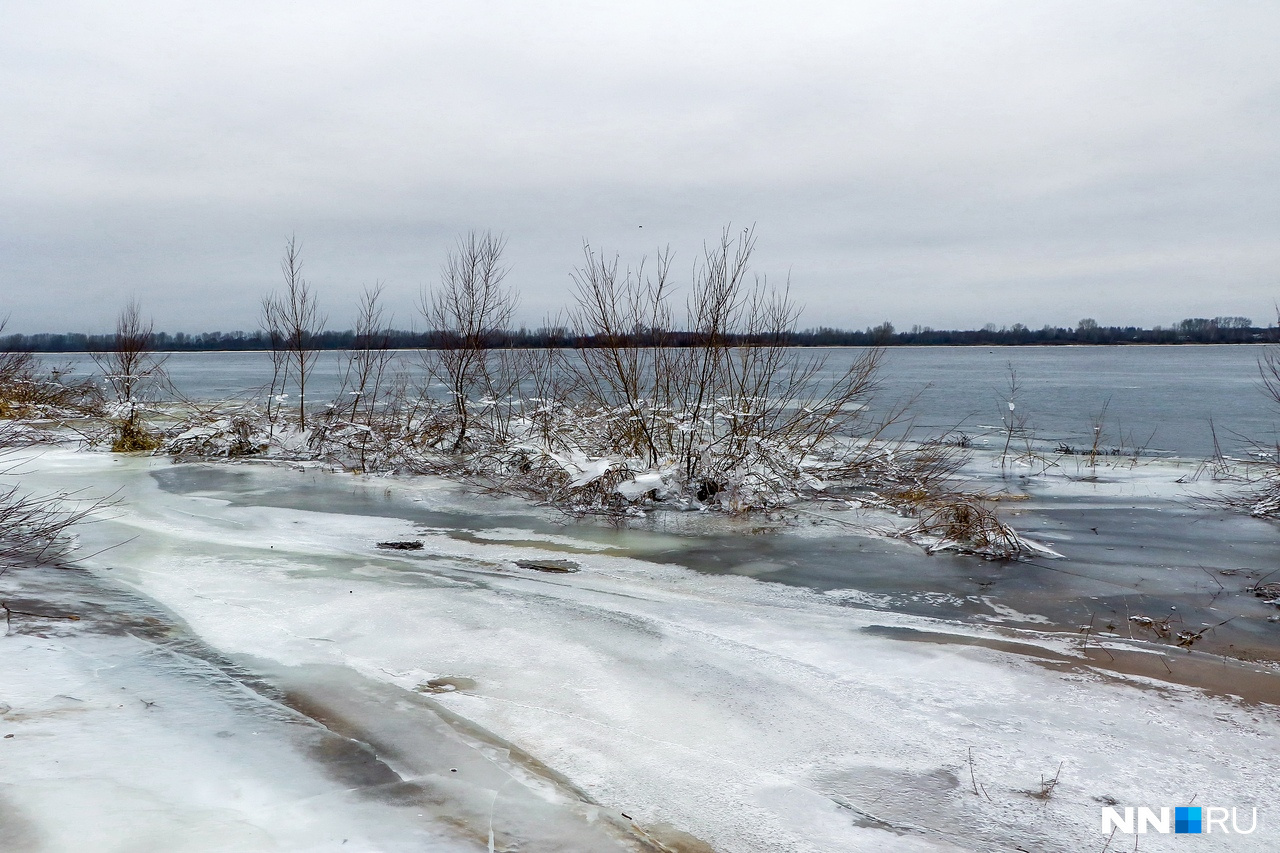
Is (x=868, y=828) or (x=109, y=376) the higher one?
(x=109, y=376)

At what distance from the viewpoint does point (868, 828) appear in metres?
3.41

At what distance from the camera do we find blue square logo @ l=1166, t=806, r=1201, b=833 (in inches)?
137

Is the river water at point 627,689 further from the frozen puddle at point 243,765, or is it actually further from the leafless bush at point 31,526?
the leafless bush at point 31,526

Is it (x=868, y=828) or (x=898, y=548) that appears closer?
(x=868, y=828)

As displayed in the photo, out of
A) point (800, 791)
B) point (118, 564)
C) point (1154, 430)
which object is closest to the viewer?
point (800, 791)

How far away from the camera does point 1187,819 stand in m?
3.53

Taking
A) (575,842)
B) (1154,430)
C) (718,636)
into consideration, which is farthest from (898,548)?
(1154,430)

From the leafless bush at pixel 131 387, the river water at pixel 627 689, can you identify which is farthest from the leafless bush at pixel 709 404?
the leafless bush at pixel 131 387

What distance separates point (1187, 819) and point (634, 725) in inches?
98.4

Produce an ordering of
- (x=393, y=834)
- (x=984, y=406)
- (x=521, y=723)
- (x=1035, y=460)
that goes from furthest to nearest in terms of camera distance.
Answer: (x=984, y=406)
(x=1035, y=460)
(x=521, y=723)
(x=393, y=834)

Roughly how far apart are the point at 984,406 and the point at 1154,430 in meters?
9.65

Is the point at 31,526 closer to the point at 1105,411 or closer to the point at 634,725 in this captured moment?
the point at 634,725

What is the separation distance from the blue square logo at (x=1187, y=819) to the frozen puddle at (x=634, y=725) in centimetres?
7

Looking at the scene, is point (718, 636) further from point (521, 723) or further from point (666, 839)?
point (666, 839)
